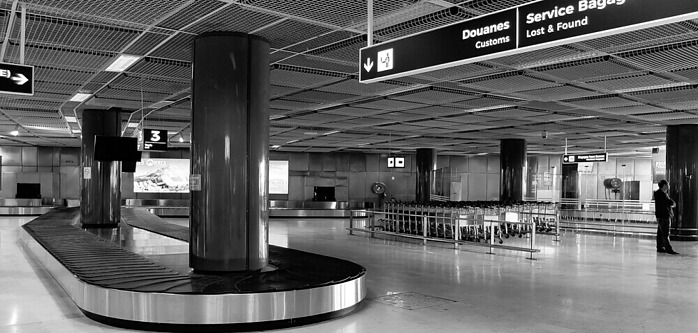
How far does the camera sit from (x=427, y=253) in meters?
15.1

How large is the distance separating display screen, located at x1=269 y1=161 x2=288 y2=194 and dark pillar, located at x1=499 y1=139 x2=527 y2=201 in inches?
639

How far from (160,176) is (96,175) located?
18901 mm

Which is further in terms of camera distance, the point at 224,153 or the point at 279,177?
the point at 279,177

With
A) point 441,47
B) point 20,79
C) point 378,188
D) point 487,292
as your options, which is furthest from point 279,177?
point 441,47

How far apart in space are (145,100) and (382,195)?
85.7 ft

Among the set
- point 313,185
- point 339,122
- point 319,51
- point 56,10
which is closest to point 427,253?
point 339,122

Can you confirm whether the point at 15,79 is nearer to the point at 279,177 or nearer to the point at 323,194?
the point at 279,177

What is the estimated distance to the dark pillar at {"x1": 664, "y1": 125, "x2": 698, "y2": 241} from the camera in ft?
62.3

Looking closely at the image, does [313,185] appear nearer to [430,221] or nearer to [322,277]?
[430,221]

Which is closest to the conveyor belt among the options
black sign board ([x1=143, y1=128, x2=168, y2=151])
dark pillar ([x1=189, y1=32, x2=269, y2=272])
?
dark pillar ([x1=189, y1=32, x2=269, y2=272])

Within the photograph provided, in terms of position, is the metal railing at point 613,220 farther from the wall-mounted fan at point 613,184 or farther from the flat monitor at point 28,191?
the flat monitor at point 28,191

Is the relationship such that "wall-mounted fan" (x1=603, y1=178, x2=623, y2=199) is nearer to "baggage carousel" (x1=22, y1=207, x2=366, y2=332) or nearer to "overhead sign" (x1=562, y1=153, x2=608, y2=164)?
"overhead sign" (x1=562, y1=153, x2=608, y2=164)

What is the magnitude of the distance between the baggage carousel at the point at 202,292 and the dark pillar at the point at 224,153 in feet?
1.33

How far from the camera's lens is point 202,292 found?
671cm
